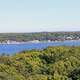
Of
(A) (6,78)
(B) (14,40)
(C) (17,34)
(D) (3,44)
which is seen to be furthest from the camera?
(C) (17,34)

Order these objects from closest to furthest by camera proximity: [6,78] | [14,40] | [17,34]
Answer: [6,78] → [14,40] → [17,34]

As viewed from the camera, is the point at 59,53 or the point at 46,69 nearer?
the point at 46,69

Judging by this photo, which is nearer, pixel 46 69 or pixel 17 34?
pixel 46 69

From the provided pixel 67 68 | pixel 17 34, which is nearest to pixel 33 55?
pixel 67 68

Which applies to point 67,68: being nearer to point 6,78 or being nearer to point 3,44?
point 6,78

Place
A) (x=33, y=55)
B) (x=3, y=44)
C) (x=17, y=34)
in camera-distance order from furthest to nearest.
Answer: (x=17, y=34) < (x=3, y=44) < (x=33, y=55)

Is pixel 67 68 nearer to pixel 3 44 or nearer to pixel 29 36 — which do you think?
pixel 3 44

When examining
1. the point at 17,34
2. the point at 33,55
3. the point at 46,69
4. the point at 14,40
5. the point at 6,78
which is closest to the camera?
the point at 6,78

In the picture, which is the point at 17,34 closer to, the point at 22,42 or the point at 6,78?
the point at 22,42

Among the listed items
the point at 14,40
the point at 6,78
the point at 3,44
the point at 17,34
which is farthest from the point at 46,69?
the point at 17,34
